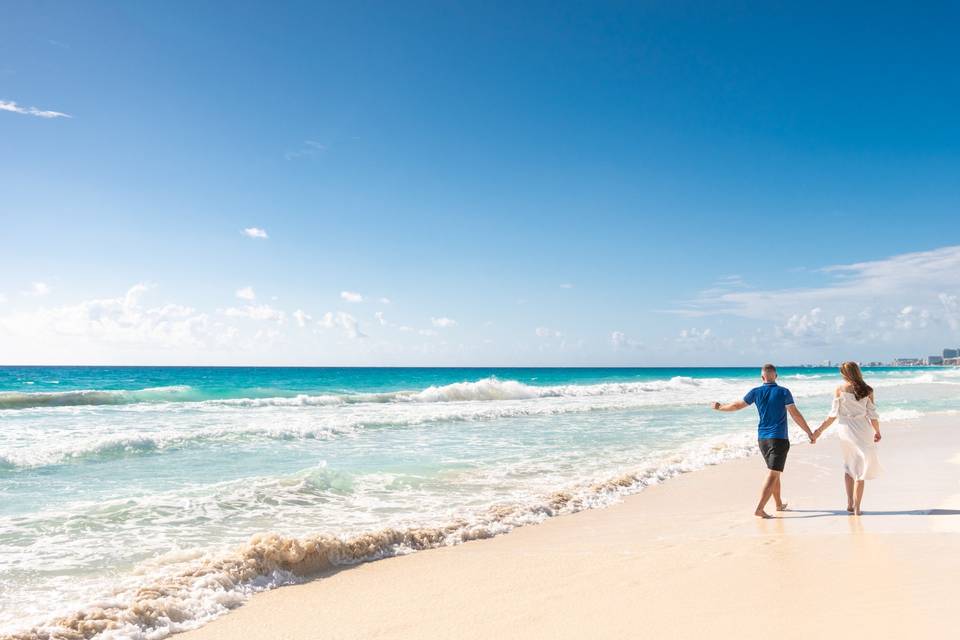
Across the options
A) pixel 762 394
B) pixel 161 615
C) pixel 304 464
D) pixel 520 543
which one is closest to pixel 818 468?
pixel 762 394

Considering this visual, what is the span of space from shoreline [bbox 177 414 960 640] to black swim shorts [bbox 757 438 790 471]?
65 centimetres

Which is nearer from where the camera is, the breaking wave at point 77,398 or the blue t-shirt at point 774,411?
the blue t-shirt at point 774,411

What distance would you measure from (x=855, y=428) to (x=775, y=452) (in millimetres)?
1030

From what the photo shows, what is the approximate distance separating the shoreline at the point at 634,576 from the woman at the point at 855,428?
1.55ft

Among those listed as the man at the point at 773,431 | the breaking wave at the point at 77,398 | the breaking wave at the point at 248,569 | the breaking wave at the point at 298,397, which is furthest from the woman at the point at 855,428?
the breaking wave at the point at 77,398

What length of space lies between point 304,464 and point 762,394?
915 cm

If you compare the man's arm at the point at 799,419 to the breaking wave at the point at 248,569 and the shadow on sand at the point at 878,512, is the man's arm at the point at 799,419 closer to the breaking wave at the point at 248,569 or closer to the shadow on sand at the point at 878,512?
the shadow on sand at the point at 878,512

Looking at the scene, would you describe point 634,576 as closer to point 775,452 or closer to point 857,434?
point 775,452

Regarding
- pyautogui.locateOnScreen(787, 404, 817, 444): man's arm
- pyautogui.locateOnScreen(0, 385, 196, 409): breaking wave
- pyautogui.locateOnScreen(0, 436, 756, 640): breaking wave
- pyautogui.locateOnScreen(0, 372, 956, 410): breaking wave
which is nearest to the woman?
pyautogui.locateOnScreen(787, 404, 817, 444): man's arm

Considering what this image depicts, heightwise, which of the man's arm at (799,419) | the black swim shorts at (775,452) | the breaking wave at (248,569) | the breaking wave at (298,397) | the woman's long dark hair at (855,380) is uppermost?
the woman's long dark hair at (855,380)

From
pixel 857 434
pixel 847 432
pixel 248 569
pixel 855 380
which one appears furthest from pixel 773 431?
pixel 248 569

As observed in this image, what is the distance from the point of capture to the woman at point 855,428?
735 cm

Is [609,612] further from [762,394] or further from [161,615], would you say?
[762,394]

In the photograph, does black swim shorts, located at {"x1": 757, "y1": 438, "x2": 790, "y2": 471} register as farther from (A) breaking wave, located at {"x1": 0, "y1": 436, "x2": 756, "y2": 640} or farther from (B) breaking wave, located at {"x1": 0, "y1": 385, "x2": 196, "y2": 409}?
(B) breaking wave, located at {"x1": 0, "y1": 385, "x2": 196, "y2": 409}
